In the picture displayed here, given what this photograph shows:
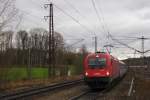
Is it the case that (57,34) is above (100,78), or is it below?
above

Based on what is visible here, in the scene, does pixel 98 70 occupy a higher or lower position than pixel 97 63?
lower

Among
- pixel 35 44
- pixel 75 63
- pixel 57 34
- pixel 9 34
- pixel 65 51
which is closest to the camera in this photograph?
pixel 9 34

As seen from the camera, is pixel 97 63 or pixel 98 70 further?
pixel 97 63

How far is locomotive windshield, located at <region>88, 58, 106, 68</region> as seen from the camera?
87.2 ft

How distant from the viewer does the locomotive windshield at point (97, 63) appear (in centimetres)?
2658

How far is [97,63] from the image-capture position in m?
26.8

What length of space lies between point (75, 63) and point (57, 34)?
108 feet

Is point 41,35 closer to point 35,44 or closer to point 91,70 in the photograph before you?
point 35,44

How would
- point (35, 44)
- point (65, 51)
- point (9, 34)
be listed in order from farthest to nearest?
point (35, 44), point (65, 51), point (9, 34)

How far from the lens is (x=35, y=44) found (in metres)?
107

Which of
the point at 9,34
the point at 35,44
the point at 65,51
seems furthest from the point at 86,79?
the point at 35,44

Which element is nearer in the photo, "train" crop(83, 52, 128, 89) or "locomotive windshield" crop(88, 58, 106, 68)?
"train" crop(83, 52, 128, 89)

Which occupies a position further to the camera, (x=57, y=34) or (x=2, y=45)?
(x=57, y=34)

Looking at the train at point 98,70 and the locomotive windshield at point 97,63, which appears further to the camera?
the locomotive windshield at point 97,63
